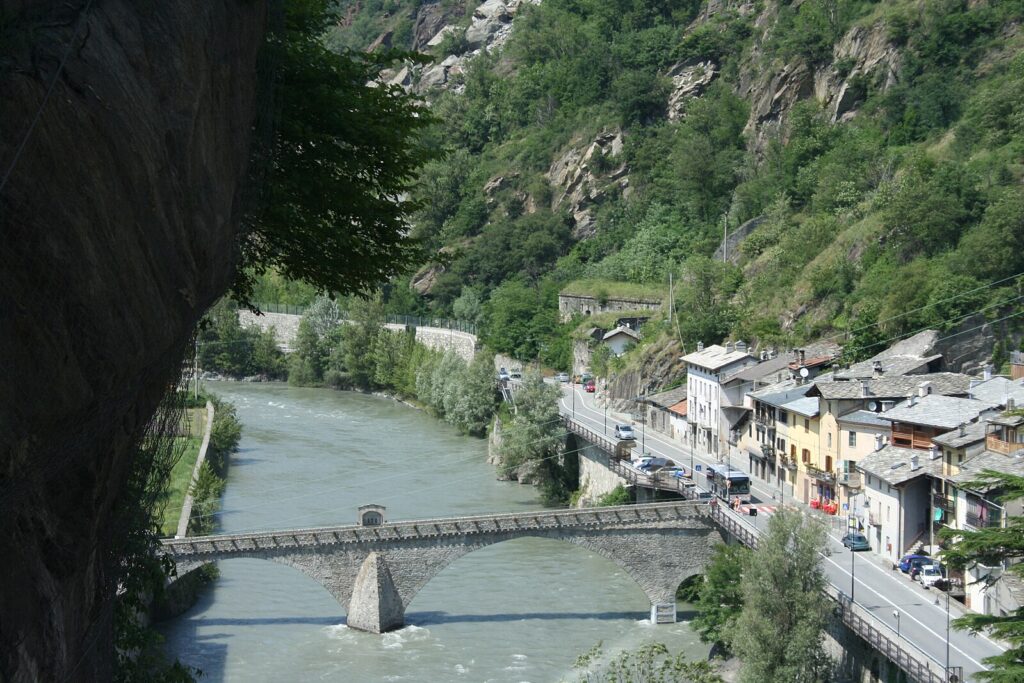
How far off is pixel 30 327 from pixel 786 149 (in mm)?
61437

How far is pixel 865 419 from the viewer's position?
118ft

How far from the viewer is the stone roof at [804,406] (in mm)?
38125

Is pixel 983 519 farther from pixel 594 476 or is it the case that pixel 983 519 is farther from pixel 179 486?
pixel 179 486

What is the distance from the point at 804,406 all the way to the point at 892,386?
2.54 meters

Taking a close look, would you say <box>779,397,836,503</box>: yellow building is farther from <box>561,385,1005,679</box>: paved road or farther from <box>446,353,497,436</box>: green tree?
<box>446,353,497,436</box>: green tree

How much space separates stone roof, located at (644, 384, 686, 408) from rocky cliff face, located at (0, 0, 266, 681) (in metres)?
44.4

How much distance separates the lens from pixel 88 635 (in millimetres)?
6883

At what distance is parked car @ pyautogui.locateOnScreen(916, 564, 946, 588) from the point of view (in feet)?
92.7

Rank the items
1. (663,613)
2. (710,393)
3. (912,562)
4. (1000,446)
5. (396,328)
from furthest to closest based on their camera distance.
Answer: (396,328), (710,393), (663,613), (912,562), (1000,446)

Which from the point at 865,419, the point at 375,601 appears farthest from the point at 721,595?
the point at 865,419

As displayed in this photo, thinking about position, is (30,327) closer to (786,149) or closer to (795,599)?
(795,599)

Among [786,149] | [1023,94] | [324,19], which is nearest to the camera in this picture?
[324,19]

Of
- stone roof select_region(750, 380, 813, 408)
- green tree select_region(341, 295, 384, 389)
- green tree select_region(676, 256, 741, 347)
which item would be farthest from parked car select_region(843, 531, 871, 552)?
green tree select_region(341, 295, 384, 389)

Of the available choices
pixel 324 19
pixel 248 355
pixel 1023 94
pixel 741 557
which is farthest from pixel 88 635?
pixel 248 355
